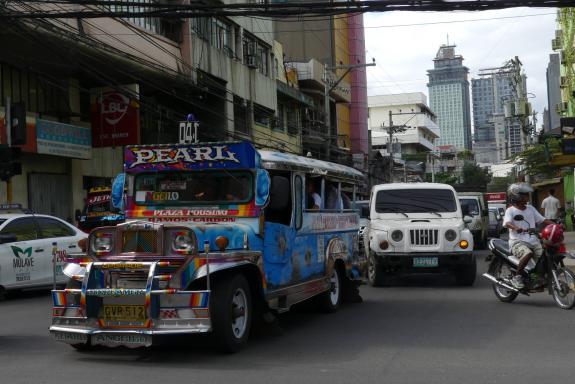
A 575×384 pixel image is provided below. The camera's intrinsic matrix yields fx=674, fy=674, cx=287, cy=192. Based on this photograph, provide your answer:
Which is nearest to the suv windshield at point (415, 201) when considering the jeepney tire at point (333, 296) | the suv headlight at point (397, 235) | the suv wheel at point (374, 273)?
the suv headlight at point (397, 235)

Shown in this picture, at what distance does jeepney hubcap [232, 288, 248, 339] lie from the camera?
7102 mm

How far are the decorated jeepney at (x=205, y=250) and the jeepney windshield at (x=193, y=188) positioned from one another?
1 centimetres

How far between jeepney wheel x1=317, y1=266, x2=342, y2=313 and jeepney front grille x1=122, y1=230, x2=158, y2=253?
3643 millimetres

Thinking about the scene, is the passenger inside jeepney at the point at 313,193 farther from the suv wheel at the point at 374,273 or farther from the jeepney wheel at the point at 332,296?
the suv wheel at the point at 374,273

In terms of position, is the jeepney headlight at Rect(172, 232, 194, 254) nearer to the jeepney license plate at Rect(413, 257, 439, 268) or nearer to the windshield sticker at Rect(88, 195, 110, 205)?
the jeepney license plate at Rect(413, 257, 439, 268)

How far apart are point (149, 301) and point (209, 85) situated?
863 inches

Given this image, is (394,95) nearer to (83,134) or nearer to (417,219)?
(83,134)

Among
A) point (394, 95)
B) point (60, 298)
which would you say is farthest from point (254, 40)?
point (394, 95)

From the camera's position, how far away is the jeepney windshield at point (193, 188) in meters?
8.04

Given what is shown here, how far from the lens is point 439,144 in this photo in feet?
408

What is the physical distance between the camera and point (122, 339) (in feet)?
21.5

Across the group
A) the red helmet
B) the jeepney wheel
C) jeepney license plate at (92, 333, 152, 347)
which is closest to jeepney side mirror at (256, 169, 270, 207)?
jeepney license plate at (92, 333, 152, 347)

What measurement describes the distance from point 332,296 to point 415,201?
175 inches

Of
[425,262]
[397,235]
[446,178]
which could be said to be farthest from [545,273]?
[446,178]
